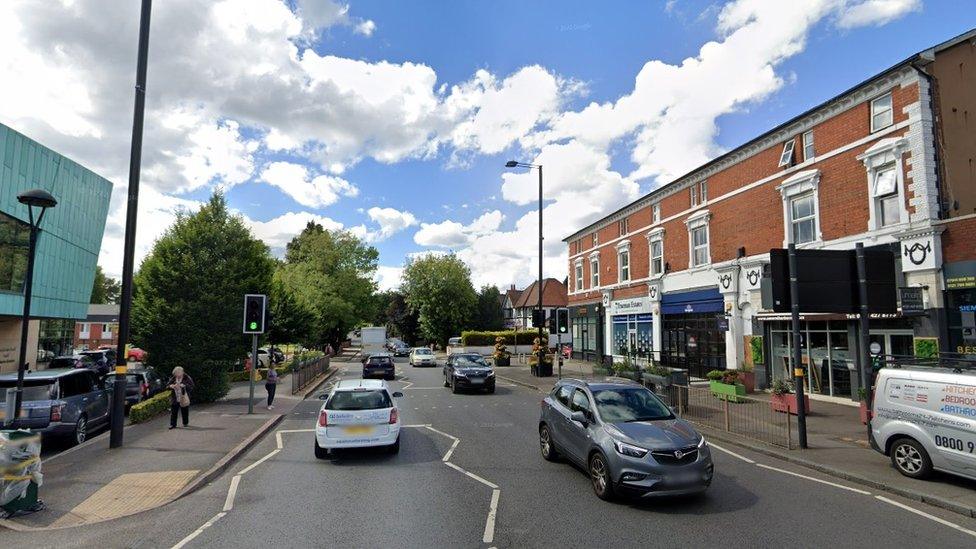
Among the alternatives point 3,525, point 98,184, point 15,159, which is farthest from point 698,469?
point 98,184

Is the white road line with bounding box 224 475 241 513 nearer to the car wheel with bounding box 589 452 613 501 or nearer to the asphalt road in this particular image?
the asphalt road

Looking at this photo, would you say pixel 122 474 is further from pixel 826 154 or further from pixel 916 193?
pixel 826 154

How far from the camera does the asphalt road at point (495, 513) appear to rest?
605cm

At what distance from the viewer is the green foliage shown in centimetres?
1376

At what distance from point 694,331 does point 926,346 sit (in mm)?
11425

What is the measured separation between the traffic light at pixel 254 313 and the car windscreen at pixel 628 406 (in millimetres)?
10525

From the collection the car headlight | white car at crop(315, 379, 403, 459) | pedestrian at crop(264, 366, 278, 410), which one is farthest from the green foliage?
pedestrian at crop(264, 366, 278, 410)

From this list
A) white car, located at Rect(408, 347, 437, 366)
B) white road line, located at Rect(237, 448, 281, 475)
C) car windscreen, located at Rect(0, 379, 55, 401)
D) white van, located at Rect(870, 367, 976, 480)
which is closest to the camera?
white van, located at Rect(870, 367, 976, 480)

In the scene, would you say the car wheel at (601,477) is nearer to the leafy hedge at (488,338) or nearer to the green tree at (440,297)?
the leafy hedge at (488,338)

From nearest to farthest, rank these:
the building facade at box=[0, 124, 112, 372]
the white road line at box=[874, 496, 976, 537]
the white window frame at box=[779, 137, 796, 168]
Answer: the white road line at box=[874, 496, 976, 537] < the white window frame at box=[779, 137, 796, 168] < the building facade at box=[0, 124, 112, 372]

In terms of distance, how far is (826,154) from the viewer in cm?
1778

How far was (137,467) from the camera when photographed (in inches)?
370

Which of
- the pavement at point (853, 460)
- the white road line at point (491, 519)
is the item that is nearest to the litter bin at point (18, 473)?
the white road line at point (491, 519)

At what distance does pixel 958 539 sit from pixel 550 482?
15.9ft
